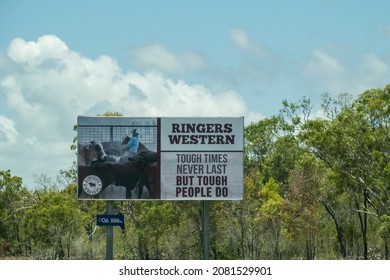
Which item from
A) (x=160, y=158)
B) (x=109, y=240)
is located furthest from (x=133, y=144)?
(x=109, y=240)


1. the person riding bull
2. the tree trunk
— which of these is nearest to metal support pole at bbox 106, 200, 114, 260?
the person riding bull

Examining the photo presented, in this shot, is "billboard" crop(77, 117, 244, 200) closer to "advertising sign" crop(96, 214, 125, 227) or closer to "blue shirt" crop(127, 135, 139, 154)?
"blue shirt" crop(127, 135, 139, 154)

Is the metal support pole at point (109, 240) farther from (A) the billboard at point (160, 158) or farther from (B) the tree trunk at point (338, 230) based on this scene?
(B) the tree trunk at point (338, 230)

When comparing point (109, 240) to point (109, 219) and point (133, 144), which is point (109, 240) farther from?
point (133, 144)

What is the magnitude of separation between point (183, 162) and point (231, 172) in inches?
73.6

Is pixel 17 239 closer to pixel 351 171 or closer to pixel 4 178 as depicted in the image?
pixel 4 178

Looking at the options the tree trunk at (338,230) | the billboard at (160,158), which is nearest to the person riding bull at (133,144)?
the billboard at (160,158)

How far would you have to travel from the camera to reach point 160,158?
32656mm

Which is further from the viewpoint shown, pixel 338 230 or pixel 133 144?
pixel 338 230

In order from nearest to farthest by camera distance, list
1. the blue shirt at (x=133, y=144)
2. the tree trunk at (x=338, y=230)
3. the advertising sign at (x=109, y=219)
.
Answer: the blue shirt at (x=133, y=144)
the advertising sign at (x=109, y=219)
the tree trunk at (x=338, y=230)

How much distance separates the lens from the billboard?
3269 cm

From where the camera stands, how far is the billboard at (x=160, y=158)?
107 ft

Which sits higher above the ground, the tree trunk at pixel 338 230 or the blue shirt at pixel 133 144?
the blue shirt at pixel 133 144
